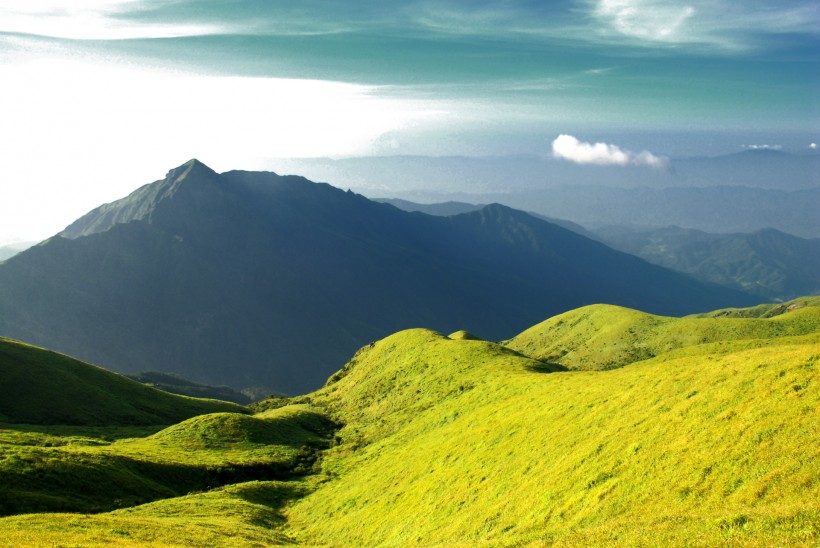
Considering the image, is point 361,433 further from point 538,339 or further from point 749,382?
point 538,339

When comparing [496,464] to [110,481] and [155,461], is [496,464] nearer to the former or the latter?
[110,481]

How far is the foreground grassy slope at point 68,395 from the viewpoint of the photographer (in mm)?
99562

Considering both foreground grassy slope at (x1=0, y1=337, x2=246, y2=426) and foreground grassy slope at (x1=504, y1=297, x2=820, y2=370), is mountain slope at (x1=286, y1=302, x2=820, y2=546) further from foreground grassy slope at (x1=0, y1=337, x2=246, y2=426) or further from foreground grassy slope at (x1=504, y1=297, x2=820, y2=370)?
foreground grassy slope at (x1=504, y1=297, x2=820, y2=370)

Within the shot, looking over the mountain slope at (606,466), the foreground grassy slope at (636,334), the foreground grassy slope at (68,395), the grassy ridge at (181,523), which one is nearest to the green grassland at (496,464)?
the mountain slope at (606,466)

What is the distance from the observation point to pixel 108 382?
12250cm

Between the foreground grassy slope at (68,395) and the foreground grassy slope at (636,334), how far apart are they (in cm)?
11013

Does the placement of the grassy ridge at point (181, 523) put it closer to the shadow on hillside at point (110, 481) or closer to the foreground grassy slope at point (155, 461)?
the shadow on hillside at point (110, 481)

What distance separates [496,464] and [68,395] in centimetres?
10209

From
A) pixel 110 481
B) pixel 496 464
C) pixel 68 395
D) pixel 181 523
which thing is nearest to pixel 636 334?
pixel 496 464

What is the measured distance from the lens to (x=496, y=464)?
138 ft

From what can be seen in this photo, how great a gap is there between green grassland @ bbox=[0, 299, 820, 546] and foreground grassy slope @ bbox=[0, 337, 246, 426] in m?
11.2

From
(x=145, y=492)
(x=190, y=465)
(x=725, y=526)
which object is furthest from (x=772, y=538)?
(x=190, y=465)

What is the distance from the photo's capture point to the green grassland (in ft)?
77.9

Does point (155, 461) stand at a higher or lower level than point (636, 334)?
higher
